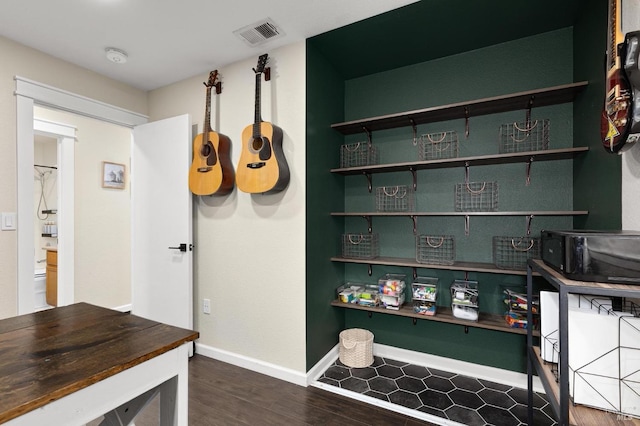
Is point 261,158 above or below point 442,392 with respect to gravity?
above

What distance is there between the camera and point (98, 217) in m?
3.54

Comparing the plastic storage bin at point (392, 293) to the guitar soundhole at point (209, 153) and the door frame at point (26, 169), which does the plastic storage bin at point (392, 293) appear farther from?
the door frame at point (26, 169)

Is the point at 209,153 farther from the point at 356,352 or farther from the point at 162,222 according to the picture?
the point at 356,352

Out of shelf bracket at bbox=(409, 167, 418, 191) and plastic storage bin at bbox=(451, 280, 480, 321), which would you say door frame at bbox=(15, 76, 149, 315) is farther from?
plastic storage bin at bbox=(451, 280, 480, 321)

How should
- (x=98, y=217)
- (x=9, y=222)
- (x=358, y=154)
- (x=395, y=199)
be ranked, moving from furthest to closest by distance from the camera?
(x=98, y=217)
(x=358, y=154)
(x=395, y=199)
(x=9, y=222)

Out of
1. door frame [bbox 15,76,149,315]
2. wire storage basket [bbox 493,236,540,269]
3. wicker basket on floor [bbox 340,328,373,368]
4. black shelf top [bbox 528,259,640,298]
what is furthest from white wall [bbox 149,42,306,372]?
black shelf top [bbox 528,259,640,298]

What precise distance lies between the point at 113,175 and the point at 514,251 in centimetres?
425

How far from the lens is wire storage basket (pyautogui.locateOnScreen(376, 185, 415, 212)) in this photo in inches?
95.6

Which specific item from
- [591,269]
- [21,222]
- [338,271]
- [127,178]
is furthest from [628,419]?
[127,178]

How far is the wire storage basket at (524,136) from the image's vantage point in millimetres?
1985

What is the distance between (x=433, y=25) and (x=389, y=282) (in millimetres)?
1838

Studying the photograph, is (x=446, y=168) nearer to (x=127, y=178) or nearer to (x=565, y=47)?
(x=565, y=47)

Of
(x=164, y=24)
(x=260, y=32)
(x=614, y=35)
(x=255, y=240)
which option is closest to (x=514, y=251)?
(x=614, y=35)

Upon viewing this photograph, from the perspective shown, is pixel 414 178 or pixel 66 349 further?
pixel 414 178
